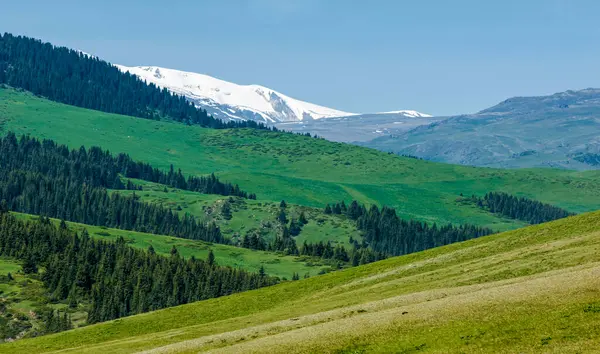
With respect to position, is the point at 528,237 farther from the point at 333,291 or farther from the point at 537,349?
the point at 537,349

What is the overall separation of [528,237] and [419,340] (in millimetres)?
54637

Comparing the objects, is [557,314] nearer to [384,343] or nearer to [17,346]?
[384,343]

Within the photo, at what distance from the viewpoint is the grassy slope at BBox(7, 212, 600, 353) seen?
180 feet

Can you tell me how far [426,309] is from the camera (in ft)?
216

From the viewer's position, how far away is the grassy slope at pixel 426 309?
54.9 m

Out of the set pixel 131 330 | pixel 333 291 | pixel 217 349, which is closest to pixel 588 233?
pixel 333 291

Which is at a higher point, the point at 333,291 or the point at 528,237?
the point at 528,237

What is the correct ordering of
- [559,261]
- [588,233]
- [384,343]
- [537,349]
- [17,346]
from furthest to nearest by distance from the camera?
[17,346] < [588,233] < [559,261] < [384,343] < [537,349]

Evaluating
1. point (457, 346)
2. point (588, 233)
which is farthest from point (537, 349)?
point (588, 233)

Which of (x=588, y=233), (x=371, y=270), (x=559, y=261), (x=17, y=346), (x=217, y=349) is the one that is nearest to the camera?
(x=217, y=349)

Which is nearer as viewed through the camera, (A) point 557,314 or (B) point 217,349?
(A) point 557,314

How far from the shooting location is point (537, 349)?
49594 millimetres

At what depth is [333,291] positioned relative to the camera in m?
112

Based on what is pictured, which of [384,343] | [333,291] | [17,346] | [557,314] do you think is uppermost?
[557,314]
